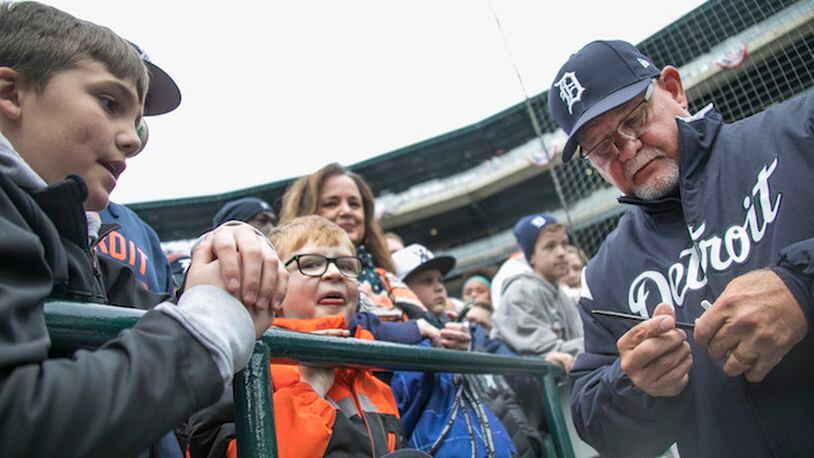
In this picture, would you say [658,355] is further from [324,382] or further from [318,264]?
[318,264]

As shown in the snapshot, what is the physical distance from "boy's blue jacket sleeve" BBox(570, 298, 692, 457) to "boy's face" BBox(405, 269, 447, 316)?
1413 millimetres

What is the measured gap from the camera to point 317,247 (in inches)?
68.9

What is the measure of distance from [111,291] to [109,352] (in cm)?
45

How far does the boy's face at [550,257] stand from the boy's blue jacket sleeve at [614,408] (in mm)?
1949

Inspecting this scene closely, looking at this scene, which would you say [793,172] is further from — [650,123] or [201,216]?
[201,216]

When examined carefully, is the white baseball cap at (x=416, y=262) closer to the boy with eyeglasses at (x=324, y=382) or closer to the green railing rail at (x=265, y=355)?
the boy with eyeglasses at (x=324, y=382)

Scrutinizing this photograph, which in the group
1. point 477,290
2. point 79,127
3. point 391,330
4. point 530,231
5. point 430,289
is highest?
point 477,290

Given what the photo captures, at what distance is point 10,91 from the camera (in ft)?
2.74

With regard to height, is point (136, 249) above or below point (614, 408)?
above

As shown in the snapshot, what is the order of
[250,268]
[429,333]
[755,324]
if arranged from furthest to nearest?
1. [429,333]
2. [755,324]
3. [250,268]

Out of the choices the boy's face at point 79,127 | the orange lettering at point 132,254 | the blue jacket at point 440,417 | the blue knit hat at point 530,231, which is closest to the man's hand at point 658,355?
the blue jacket at point 440,417

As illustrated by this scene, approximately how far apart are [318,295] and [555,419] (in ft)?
3.21

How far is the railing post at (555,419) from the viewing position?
2.01m

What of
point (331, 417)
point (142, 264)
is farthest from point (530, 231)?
point (331, 417)
